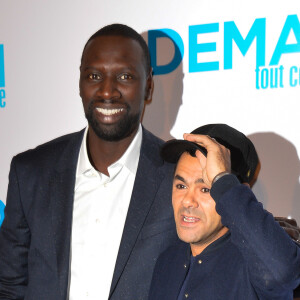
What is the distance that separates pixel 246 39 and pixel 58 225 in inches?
43.8

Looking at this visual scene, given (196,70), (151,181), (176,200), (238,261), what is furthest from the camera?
(196,70)

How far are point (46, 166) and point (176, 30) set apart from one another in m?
0.93

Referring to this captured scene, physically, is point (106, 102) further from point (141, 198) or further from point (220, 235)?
point (220, 235)

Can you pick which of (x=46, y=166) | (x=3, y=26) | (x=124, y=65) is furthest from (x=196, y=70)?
(x=3, y=26)

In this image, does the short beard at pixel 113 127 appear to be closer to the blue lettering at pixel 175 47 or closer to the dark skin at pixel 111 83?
the dark skin at pixel 111 83

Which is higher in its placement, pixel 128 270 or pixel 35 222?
pixel 35 222

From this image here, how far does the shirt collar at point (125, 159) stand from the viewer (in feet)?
6.07

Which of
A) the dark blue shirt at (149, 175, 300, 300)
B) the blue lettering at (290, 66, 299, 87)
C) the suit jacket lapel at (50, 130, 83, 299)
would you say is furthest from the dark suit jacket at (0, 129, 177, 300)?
the blue lettering at (290, 66, 299, 87)

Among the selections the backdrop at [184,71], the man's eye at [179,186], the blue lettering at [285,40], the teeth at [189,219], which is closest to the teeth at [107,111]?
the man's eye at [179,186]

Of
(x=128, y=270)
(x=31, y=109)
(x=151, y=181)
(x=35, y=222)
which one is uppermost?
(x=31, y=109)

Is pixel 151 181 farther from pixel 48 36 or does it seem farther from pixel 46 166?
pixel 48 36

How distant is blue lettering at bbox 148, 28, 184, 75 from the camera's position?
7.95ft

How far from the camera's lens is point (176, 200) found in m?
1.62

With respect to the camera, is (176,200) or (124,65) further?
(124,65)
